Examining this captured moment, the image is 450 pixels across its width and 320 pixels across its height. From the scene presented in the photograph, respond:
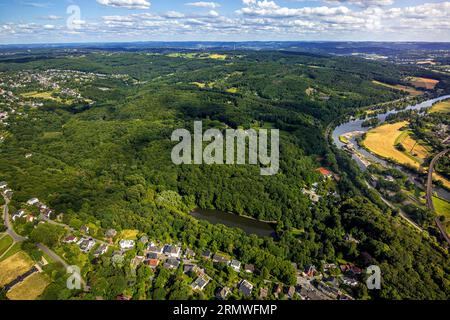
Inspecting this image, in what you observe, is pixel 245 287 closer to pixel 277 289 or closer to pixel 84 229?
pixel 277 289

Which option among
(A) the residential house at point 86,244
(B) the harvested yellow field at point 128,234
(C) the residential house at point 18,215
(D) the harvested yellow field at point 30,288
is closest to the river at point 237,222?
(B) the harvested yellow field at point 128,234

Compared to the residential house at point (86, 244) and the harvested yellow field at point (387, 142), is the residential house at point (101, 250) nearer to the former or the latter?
the residential house at point (86, 244)

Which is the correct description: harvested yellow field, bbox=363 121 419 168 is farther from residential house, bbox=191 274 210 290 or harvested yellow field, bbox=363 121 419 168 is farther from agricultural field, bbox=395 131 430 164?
residential house, bbox=191 274 210 290

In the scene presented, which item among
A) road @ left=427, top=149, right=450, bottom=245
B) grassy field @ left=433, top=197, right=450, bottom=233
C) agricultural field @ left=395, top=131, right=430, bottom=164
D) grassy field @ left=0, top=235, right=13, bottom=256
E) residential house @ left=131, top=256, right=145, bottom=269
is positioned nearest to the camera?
residential house @ left=131, top=256, right=145, bottom=269

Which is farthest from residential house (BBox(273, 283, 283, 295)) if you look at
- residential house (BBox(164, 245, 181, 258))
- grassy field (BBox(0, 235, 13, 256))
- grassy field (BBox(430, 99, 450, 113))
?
grassy field (BBox(430, 99, 450, 113))

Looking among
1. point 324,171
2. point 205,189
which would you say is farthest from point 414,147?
point 205,189

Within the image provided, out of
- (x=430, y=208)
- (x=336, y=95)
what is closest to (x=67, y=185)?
(x=430, y=208)
